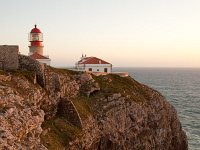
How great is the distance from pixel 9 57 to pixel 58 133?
35.2 feet

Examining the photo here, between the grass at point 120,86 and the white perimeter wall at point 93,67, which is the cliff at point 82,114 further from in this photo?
the white perimeter wall at point 93,67

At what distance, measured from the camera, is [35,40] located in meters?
68.5

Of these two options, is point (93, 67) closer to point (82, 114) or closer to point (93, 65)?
point (93, 65)

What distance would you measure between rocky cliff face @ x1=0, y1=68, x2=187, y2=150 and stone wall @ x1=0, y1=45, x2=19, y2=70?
214 cm

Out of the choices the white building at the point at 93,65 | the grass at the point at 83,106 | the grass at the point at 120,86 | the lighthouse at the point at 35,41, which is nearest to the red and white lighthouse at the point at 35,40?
the lighthouse at the point at 35,41

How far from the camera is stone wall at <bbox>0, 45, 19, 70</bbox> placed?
120 ft

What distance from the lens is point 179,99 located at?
103312mm

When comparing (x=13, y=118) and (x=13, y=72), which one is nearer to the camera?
(x=13, y=118)

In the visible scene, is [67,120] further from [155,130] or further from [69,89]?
[155,130]

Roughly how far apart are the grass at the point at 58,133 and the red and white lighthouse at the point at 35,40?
113 feet

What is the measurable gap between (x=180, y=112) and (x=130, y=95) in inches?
1441

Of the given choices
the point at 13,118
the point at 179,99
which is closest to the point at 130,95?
the point at 13,118

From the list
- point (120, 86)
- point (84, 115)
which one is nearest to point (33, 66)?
point (84, 115)

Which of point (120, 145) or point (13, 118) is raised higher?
point (13, 118)
